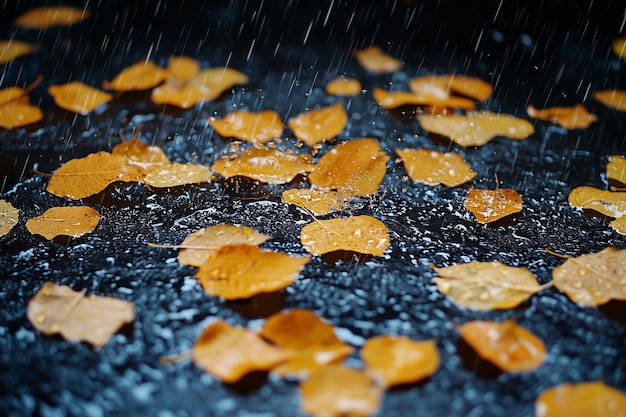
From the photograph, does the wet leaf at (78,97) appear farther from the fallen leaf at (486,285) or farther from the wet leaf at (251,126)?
the fallen leaf at (486,285)

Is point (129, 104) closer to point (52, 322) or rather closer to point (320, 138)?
point (320, 138)

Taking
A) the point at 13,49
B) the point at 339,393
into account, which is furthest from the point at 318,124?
the point at 13,49

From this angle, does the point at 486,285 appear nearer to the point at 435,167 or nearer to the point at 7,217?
the point at 435,167

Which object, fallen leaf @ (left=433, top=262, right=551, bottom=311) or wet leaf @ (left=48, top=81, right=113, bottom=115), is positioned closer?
fallen leaf @ (left=433, top=262, right=551, bottom=311)

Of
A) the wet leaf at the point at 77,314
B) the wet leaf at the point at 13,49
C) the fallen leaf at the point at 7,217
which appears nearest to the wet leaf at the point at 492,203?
the wet leaf at the point at 77,314

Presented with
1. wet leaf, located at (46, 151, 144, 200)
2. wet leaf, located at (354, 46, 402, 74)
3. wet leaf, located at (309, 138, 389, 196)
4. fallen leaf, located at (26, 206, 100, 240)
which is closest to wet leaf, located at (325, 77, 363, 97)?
wet leaf, located at (354, 46, 402, 74)

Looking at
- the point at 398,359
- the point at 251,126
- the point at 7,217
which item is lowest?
the point at 7,217

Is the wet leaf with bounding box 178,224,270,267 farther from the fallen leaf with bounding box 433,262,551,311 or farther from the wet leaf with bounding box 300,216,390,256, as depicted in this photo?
the fallen leaf with bounding box 433,262,551,311
